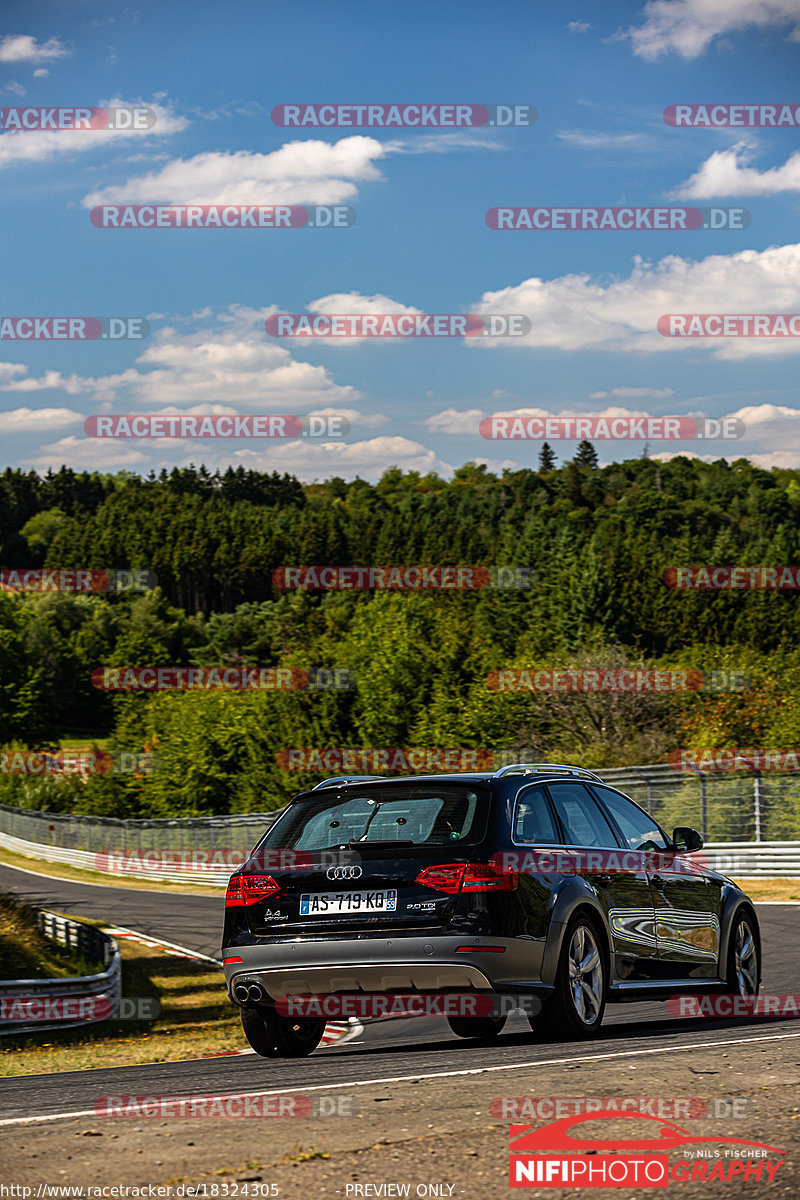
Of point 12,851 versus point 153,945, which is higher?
point 153,945

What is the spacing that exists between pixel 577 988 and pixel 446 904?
1090 mm

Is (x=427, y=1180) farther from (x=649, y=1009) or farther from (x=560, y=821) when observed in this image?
(x=649, y=1009)

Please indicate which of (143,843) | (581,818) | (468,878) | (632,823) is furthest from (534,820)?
(143,843)

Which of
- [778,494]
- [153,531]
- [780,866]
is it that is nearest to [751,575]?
[778,494]

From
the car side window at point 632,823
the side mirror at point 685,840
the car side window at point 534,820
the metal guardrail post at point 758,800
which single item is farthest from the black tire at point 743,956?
the metal guardrail post at point 758,800

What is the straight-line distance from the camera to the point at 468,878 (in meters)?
7.07

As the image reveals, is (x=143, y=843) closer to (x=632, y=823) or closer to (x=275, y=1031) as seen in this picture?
(x=632, y=823)

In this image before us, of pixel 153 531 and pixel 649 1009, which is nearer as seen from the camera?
pixel 649 1009

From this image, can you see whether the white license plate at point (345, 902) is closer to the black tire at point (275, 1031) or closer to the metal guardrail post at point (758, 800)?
the black tire at point (275, 1031)

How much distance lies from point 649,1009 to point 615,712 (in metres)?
46.1

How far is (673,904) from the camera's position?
28.7 feet

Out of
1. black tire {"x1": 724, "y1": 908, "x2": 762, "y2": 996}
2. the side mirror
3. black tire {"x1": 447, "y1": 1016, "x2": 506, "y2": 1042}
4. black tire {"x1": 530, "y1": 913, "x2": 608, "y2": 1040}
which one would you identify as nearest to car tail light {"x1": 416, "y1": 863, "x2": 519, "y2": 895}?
black tire {"x1": 530, "y1": 913, "x2": 608, "y2": 1040}

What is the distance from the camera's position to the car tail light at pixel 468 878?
7.07 metres

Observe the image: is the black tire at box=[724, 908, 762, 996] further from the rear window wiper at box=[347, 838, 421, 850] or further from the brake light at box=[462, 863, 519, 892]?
the rear window wiper at box=[347, 838, 421, 850]
